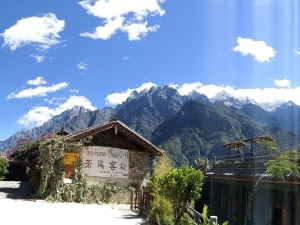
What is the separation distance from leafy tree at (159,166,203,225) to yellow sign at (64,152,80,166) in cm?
1125

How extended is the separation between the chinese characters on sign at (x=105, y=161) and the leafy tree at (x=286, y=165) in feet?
44.4

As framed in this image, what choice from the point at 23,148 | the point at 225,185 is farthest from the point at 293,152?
the point at 23,148

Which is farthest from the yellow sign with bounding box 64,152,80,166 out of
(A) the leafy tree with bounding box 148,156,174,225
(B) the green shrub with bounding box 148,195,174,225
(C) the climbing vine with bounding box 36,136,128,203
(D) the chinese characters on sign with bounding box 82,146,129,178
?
(B) the green shrub with bounding box 148,195,174,225

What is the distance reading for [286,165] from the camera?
1477 cm

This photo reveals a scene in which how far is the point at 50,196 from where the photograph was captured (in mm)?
24828

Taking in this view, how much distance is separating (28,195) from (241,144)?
13708 millimetres

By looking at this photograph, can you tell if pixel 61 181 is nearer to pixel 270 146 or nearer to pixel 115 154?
pixel 115 154

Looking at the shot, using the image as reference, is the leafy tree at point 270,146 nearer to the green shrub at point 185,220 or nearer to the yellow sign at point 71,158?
the green shrub at point 185,220

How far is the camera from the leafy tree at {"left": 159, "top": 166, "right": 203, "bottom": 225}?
15.8 m

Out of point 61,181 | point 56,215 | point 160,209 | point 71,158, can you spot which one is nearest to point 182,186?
point 160,209

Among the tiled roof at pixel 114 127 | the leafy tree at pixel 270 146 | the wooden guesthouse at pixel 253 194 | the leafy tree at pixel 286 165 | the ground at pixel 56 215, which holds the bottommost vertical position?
the ground at pixel 56 215

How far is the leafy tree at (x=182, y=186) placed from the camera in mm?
15758

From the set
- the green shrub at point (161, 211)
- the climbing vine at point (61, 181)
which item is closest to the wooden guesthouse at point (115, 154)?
the climbing vine at point (61, 181)

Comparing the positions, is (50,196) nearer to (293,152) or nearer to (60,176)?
(60,176)
